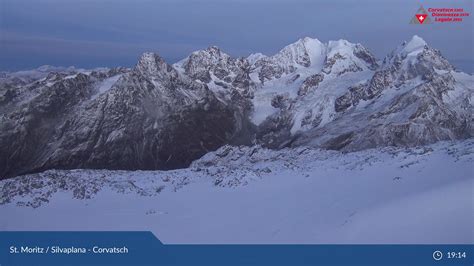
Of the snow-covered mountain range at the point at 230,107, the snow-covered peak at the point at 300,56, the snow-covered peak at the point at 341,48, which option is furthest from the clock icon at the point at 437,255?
the snow-covered peak at the point at 300,56

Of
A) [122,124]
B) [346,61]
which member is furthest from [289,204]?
[346,61]

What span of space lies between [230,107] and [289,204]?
128m

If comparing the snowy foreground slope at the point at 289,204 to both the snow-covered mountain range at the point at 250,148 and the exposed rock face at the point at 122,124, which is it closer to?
the snow-covered mountain range at the point at 250,148

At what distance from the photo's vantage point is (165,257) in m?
10.2

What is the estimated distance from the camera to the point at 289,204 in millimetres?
12352

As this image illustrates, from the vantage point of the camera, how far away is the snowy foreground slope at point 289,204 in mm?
10062

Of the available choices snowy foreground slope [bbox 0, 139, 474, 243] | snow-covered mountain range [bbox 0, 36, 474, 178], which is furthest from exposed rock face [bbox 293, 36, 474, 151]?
snowy foreground slope [bbox 0, 139, 474, 243]

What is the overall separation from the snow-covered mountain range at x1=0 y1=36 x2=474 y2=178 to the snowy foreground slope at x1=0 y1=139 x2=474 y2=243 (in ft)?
174

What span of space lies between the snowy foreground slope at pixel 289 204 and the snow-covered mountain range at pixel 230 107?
174 feet

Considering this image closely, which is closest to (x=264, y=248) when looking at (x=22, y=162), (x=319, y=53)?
(x=22, y=162)

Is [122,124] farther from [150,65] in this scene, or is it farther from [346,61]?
[346,61]

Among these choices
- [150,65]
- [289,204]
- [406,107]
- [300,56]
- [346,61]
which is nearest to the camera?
[289,204]

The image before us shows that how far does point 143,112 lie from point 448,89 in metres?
62.0

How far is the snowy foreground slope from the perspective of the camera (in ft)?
33.0
